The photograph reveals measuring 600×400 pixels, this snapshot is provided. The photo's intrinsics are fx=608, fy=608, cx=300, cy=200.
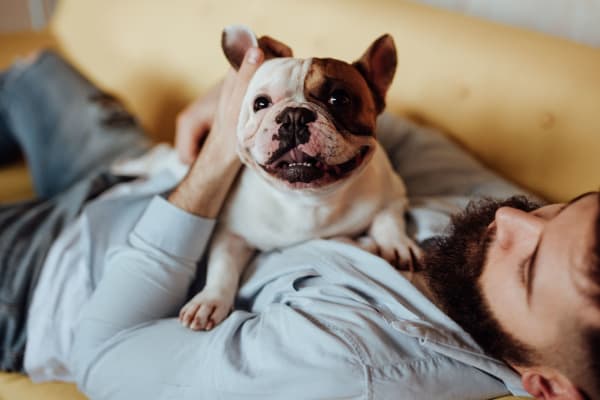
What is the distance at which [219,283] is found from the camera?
92cm

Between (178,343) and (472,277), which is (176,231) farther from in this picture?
(472,277)

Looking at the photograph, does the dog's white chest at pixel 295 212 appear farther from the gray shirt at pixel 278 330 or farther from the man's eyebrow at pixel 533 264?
the man's eyebrow at pixel 533 264

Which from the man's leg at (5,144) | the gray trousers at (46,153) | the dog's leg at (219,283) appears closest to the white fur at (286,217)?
the dog's leg at (219,283)

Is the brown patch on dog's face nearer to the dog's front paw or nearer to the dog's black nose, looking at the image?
the dog's black nose

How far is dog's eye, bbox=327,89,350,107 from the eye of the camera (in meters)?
0.74

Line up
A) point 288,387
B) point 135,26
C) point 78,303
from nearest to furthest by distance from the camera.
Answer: point 288,387 < point 78,303 < point 135,26

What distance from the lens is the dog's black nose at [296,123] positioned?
714 millimetres

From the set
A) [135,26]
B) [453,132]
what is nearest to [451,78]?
[453,132]

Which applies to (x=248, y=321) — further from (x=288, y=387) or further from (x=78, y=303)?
(x=78, y=303)

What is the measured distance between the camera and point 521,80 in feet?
3.76

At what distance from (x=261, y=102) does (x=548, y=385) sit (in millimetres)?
469

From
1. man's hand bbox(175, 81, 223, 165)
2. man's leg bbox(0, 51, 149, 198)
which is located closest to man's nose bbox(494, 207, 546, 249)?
man's hand bbox(175, 81, 223, 165)

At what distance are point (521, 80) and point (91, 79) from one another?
53.2 inches

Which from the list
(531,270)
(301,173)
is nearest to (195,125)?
(301,173)
